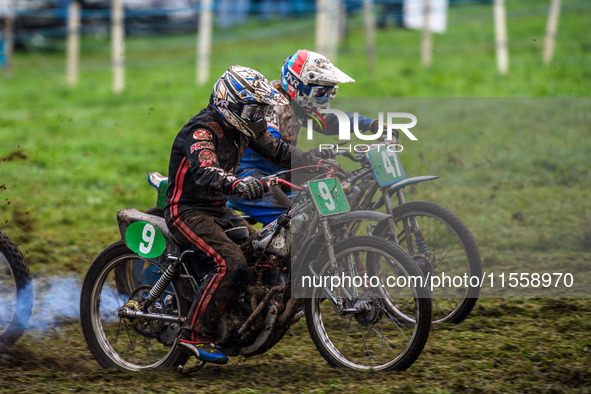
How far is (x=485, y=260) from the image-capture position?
24.4ft

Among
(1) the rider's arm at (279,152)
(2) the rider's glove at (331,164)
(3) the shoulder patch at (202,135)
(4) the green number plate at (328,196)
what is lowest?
(4) the green number plate at (328,196)

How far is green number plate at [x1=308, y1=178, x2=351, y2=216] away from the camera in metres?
4.74

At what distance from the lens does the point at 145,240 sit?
4.96 meters

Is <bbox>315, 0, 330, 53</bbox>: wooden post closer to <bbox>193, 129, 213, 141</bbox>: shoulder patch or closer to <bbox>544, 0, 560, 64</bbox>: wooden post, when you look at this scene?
<bbox>544, 0, 560, 64</bbox>: wooden post

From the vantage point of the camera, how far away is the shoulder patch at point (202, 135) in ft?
15.1

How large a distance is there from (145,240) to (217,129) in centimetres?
87

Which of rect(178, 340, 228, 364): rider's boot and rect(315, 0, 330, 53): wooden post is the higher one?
rect(315, 0, 330, 53): wooden post

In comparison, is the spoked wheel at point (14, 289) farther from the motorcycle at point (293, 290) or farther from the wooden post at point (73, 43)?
the wooden post at point (73, 43)

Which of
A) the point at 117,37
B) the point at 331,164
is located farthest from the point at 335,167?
the point at 117,37

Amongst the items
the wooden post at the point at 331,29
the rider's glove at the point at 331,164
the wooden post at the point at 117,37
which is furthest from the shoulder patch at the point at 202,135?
the wooden post at the point at 117,37

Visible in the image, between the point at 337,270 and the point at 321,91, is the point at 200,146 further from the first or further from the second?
the point at 321,91

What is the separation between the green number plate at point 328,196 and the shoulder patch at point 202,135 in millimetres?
680

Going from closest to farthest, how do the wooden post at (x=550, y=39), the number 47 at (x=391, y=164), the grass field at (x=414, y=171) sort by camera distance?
1. the grass field at (x=414, y=171)
2. the number 47 at (x=391, y=164)
3. the wooden post at (x=550, y=39)

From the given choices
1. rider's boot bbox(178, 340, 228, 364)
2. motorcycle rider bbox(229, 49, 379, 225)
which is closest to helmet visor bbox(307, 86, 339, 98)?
motorcycle rider bbox(229, 49, 379, 225)
